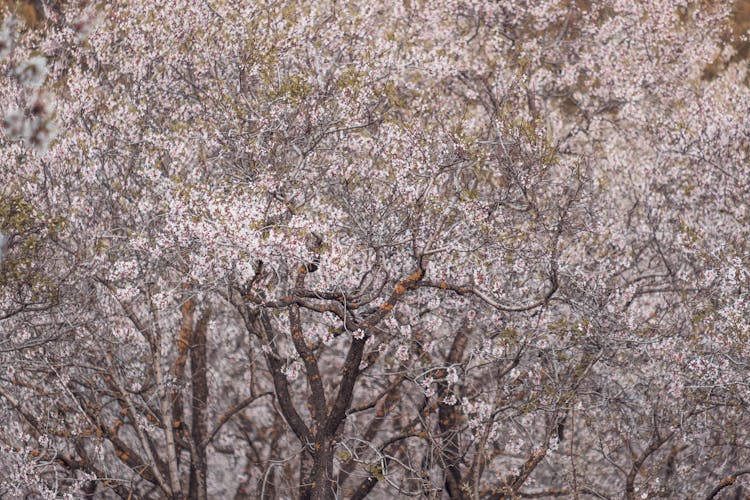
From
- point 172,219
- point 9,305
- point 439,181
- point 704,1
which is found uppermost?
point 704,1

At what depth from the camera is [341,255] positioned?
8812 millimetres

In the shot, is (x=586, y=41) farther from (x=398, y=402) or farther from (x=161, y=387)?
(x=161, y=387)

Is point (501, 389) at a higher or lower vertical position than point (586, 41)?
lower

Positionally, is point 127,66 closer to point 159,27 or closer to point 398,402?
point 159,27

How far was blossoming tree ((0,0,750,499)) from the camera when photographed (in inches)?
380

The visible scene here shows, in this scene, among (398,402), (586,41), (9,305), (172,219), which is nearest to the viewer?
(172,219)

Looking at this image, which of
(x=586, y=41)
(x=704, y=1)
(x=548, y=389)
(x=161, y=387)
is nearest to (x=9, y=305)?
(x=161, y=387)

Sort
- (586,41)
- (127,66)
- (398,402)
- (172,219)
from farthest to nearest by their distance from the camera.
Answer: (586,41) < (398,402) < (127,66) < (172,219)

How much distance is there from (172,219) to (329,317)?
2.42 meters

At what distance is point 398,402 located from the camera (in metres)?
12.6

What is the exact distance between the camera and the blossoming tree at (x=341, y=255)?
9.66 m

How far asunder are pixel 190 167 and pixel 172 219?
2.66 meters

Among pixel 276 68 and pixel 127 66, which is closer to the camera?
pixel 276 68

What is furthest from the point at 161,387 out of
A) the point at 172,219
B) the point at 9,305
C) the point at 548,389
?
the point at 548,389
